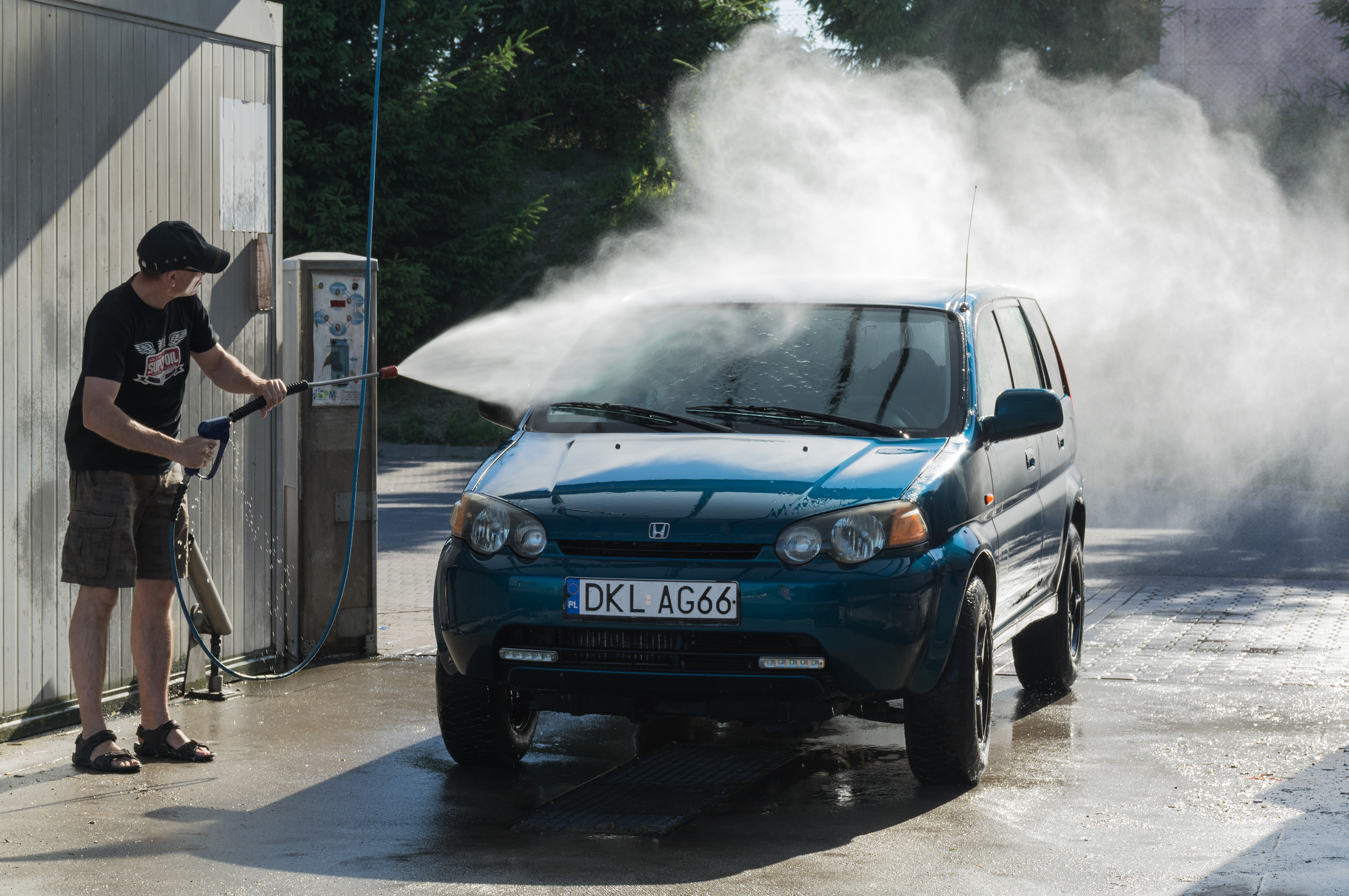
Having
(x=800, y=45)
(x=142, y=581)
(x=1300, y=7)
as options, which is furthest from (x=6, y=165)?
(x=1300, y=7)

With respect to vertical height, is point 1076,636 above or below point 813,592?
below

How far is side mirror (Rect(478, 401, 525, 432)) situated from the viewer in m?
6.72

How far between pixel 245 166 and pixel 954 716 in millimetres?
4248

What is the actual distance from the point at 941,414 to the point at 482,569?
179 cm

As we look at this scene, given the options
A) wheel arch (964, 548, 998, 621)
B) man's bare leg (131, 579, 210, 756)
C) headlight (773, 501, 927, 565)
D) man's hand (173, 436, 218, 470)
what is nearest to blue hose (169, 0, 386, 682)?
man's bare leg (131, 579, 210, 756)

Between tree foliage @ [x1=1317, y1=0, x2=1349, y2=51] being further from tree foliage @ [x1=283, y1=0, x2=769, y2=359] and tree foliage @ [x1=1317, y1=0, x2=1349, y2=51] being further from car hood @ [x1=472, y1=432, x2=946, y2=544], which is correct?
car hood @ [x1=472, y1=432, x2=946, y2=544]

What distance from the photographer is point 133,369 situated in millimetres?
5914

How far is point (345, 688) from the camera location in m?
7.58

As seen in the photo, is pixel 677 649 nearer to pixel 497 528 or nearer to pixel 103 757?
pixel 497 528

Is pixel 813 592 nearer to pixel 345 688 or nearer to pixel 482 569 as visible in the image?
pixel 482 569

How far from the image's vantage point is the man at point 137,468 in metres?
5.82

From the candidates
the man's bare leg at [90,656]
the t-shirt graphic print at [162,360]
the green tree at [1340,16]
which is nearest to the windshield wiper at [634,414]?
the t-shirt graphic print at [162,360]

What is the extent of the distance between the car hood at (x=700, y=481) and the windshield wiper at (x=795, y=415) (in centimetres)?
7

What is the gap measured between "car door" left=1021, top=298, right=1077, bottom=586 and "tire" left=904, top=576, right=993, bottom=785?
60.3 inches
